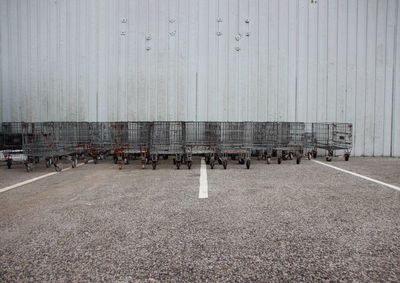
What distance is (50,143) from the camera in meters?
7.20

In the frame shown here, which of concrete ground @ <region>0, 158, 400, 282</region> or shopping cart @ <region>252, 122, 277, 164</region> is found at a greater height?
shopping cart @ <region>252, 122, 277, 164</region>

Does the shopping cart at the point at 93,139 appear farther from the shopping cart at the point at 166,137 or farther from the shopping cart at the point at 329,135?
the shopping cart at the point at 329,135

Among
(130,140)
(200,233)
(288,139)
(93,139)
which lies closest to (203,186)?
(200,233)

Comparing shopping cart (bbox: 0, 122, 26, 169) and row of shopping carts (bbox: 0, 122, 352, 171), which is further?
shopping cart (bbox: 0, 122, 26, 169)

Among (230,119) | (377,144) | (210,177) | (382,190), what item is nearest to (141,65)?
(230,119)

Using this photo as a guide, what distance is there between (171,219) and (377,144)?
9444 mm

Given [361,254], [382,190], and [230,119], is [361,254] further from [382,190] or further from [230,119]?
[230,119]

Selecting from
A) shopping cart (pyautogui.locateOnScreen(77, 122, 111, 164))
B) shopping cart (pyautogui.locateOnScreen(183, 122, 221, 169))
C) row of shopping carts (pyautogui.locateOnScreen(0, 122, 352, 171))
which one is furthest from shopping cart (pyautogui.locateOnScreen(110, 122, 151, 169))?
shopping cart (pyautogui.locateOnScreen(183, 122, 221, 169))

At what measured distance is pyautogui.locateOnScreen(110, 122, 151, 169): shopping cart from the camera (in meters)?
6.80

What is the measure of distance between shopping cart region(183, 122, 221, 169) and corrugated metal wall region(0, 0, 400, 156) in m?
1.29

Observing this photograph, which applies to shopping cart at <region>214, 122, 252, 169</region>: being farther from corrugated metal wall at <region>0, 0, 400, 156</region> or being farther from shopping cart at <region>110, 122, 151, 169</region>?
shopping cart at <region>110, 122, 151, 169</region>

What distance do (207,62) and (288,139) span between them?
406 cm

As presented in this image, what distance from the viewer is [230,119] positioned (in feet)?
29.1

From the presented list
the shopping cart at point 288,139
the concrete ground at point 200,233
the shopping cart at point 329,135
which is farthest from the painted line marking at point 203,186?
the shopping cart at point 329,135
